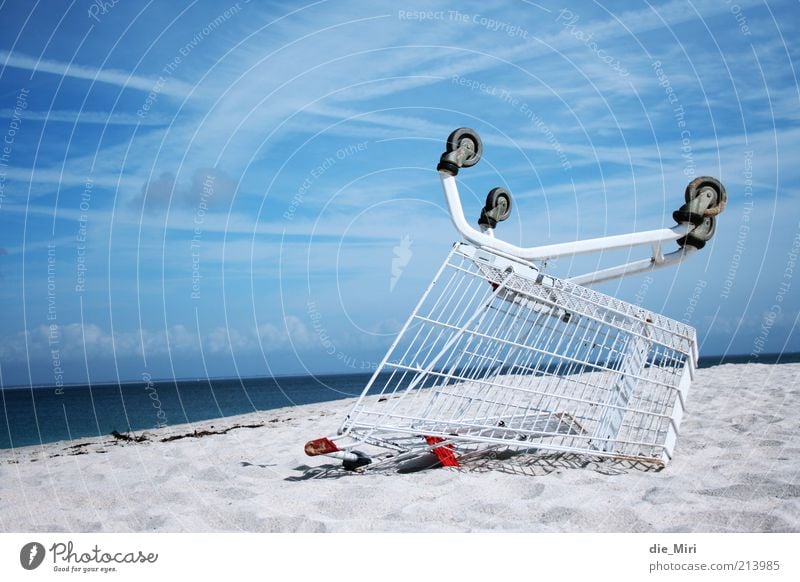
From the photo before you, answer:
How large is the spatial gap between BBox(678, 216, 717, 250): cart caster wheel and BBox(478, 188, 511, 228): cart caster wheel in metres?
1.75

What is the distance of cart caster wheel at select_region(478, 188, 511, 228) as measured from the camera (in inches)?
249

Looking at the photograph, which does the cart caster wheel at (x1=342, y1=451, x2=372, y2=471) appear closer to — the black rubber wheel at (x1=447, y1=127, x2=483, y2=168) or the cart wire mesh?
the cart wire mesh

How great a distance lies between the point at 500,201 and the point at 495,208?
0.30 feet

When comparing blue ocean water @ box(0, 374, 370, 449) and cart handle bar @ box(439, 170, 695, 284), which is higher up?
cart handle bar @ box(439, 170, 695, 284)

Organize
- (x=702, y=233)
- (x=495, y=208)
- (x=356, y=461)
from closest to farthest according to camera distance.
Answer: (x=356, y=461), (x=702, y=233), (x=495, y=208)

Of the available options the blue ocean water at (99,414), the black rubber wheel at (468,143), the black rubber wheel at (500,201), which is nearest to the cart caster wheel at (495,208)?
the black rubber wheel at (500,201)

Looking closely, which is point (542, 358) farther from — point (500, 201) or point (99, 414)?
point (99, 414)

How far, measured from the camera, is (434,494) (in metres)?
4.23

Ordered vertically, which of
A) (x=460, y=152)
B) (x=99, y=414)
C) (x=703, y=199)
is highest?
(x=460, y=152)

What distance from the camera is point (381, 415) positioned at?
4.73 meters

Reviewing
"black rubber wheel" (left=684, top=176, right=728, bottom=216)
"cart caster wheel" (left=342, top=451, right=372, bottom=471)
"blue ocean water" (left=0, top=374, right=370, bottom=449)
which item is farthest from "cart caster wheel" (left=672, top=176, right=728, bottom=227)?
"blue ocean water" (left=0, top=374, right=370, bottom=449)

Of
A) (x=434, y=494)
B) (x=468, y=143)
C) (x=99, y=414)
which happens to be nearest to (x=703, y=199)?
(x=468, y=143)

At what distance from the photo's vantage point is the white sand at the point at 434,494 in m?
3.77
